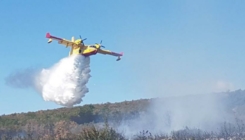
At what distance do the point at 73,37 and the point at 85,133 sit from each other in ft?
106

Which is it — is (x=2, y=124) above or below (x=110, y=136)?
above

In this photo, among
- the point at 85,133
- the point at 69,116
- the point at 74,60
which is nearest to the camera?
the point at 85,133

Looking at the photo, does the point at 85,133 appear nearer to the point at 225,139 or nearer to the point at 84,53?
the point at 84,53

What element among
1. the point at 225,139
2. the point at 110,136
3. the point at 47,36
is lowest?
the point at 110,136

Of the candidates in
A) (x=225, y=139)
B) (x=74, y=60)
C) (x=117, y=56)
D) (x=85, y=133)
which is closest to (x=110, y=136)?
(x=85, y=133)

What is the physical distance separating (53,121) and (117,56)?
354ft

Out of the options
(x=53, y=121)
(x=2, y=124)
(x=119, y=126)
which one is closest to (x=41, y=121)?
(x=53, y=121)

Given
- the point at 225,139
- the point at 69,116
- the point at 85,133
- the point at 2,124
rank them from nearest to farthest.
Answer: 1. the point at 85,133
2. the point at 225,139
3. the point at 2,124
4. the point at 69,116

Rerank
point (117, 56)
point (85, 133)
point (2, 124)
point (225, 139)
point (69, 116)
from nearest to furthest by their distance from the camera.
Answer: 1. point (85, 133)
2. point (117, 56)
3. point (225, 139)
4. point (2, 124)
5. point (69, 116)

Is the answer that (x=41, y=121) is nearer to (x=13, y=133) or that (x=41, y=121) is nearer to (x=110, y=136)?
(x=13, y=133)

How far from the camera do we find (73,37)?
74375 mm

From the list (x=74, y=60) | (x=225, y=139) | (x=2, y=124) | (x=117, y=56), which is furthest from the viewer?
(x=2, y=124)

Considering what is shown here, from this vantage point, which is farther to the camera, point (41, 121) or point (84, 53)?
point (41, 121)

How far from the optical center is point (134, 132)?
190m
